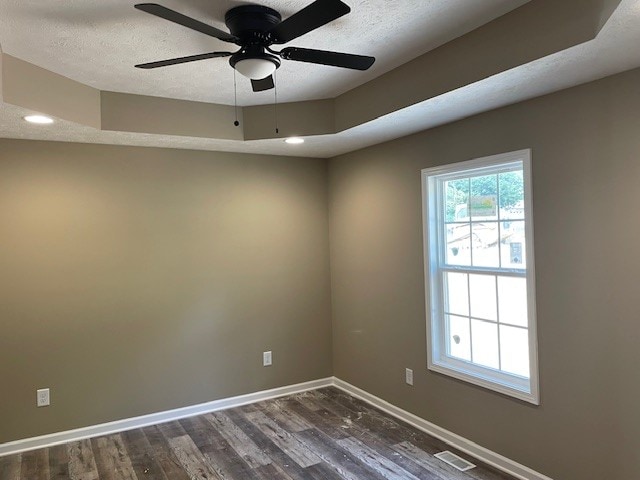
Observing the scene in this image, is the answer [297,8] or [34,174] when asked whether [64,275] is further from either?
[297,8]

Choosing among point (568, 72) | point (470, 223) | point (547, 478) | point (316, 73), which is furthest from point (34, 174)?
point (547, 478)

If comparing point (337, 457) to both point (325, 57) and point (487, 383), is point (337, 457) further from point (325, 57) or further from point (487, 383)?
point (325, 57)

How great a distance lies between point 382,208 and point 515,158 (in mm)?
1362

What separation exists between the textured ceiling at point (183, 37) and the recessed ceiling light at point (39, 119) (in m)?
0.30

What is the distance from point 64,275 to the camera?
3.56 metres

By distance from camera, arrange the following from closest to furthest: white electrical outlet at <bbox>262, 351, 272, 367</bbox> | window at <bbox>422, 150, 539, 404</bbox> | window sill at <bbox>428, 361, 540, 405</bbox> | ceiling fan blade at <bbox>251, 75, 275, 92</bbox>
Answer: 1. ceiling fan blade at <bbox>251, 75, 275, 92</bbox>
2. window sill at <bbox>428, 361, 540, 405</bbox>
3. window at <bbox>422, 150, 539, 404</bbox>
4. white electrical outlet at <bbox>262, 351, 272, 367</bbox>

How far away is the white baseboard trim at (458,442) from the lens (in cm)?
282

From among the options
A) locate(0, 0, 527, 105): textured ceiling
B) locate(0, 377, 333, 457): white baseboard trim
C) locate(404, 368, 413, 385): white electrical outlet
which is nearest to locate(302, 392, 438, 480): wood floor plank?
locate(0, 377, 333, 457): white baseboard trim

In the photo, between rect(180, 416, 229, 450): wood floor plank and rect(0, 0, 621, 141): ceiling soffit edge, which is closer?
rect(0, 0, 621, 141): ceiling soffit edge

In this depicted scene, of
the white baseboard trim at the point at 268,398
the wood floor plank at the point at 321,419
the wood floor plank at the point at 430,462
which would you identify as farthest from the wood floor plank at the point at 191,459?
the wood floor plank at the point at 430,462

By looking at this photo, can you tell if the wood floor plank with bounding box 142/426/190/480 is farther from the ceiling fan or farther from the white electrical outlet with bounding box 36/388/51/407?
the ceiling fan

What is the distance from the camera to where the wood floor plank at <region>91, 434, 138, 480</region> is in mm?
3020

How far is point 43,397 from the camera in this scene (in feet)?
11.4

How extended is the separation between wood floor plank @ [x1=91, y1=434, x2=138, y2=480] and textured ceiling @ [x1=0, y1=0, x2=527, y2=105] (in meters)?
2.60
